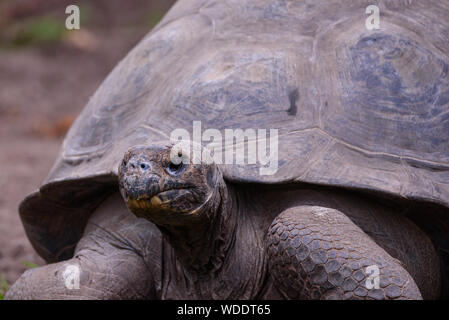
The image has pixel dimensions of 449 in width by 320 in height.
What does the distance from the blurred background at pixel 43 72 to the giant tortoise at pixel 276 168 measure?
171 cm

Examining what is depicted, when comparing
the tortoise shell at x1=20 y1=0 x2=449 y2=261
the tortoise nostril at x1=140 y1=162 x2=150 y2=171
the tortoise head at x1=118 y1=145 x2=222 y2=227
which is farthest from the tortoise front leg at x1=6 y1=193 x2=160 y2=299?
the tortoise nostril at x1=140 y1=162 x2=150 y2=171

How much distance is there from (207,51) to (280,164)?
82cm

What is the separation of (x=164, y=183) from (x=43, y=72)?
852cm

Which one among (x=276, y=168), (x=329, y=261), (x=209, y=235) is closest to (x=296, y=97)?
(x=276, y=168)

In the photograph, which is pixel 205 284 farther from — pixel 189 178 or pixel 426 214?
pixel 426 214

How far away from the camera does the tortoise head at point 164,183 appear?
2381 mm

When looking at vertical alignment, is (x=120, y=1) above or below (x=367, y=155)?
above

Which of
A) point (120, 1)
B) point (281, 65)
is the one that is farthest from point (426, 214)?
point (120, 1)

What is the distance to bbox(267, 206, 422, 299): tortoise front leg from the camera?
7.84 ft

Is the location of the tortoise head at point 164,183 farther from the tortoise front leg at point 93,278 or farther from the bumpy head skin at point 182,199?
the tortoise front leg at point 93,278

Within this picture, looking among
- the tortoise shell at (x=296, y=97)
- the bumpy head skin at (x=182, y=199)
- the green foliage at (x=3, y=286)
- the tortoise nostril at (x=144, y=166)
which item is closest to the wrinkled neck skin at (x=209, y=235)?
the bumpy head skin at (x=182, y=199)

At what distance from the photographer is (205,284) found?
2.96 meters

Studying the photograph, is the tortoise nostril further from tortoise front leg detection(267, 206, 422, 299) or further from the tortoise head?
tortoise front leg detection(267, 206, 422, 299)

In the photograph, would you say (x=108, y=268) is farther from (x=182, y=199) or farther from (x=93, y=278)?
(x=182, y=199)
